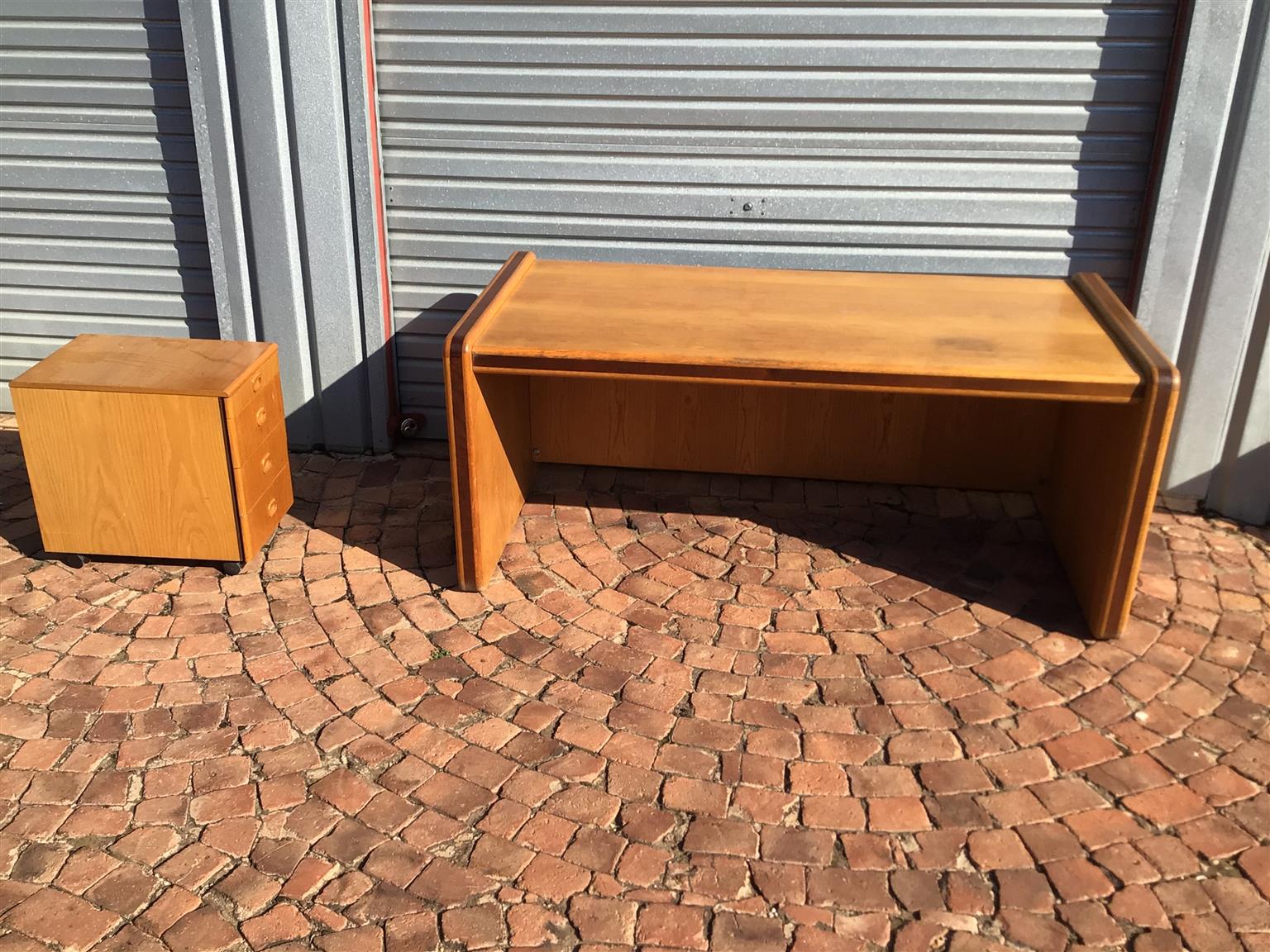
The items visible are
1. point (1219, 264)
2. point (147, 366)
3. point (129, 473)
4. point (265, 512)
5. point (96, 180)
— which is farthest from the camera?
point (96, 180)

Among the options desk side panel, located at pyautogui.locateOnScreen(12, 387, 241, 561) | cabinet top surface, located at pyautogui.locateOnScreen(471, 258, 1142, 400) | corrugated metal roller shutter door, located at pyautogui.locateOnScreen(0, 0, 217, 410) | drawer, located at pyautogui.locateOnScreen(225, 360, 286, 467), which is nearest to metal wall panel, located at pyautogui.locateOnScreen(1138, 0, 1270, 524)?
cabinet top surface, located at pyautogui.locateOnScreen(471, 258, 1142, 400)

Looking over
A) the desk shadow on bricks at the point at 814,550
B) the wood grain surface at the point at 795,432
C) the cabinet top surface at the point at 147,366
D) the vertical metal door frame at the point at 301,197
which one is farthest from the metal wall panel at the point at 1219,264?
the cabinet top surface at the point at 147,366

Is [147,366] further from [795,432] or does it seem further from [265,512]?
[795,432]

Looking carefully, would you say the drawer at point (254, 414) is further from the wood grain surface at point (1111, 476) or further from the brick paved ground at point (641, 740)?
the wood grain surface at point (1111, 476)

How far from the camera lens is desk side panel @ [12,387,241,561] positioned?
4793 millimetres

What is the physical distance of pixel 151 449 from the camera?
191 inches

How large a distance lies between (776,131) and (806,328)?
1.32 m

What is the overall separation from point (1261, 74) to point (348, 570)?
4.50m

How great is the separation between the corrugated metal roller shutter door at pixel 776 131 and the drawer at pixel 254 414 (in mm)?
1174

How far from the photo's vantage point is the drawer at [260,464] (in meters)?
4.91

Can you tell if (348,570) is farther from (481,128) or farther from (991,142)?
(991,142)

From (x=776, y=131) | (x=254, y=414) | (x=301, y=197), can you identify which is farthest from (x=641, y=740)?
(x=301, y=197)

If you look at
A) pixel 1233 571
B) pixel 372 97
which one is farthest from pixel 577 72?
pixel 1233 571

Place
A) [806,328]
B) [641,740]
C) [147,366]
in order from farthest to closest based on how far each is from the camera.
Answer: [147,366], [806,328], [641,740]
